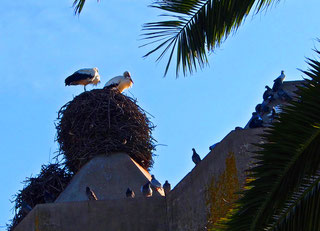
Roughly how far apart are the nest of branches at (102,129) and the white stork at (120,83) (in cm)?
167

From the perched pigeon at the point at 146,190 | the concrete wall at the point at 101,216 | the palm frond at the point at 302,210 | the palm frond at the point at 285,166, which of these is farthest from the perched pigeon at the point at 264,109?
the palm frond at the point at 285,166

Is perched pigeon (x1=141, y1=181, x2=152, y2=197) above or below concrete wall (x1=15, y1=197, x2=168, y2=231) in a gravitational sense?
above

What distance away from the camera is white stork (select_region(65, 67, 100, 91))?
78.4ft

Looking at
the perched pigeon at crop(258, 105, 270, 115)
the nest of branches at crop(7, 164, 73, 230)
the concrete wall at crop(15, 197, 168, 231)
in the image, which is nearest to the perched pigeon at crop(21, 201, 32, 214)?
the nest of branches at crop(7, 164, 73, 230)

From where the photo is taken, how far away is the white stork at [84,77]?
23891 mm

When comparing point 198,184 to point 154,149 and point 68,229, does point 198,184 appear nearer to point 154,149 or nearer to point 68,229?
point 68,229

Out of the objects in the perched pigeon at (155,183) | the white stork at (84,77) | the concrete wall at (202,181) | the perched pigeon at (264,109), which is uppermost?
the white stork at (84,77)

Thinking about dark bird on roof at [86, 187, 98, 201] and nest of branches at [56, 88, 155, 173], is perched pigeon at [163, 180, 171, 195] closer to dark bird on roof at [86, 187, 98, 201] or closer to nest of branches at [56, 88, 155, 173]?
nest of branches at [56, 88, 155, 173]

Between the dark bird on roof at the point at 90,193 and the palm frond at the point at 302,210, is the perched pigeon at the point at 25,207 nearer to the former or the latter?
the dark bird on roof at the point at 90,193

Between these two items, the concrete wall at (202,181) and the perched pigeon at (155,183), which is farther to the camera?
the perched pigeon at (155,183)

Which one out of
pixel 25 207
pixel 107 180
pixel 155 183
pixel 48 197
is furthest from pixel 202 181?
pixel 25 207

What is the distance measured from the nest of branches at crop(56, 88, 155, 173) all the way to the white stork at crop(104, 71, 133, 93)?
1666 millimetres

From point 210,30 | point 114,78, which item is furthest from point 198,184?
point 114,78

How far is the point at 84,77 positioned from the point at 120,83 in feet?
3.63
